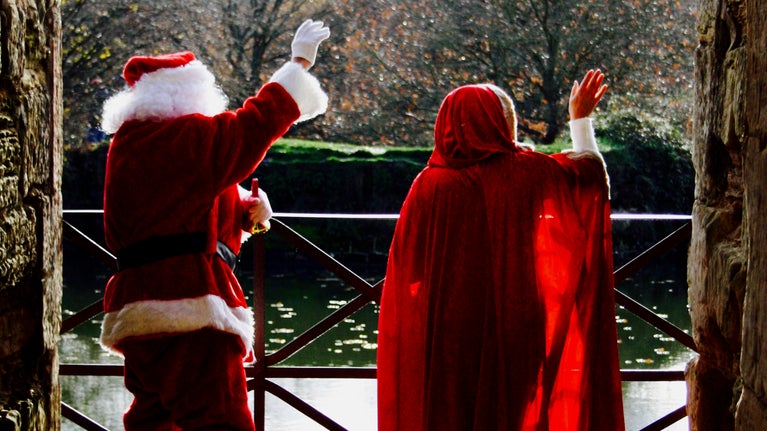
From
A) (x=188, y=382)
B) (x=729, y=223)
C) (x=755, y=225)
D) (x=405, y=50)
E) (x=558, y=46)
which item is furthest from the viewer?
(x=405, y=50)

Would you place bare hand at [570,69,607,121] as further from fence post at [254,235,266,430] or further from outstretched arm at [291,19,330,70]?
fence post at [254,235,266,430]

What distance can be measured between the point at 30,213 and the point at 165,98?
0.64 metres

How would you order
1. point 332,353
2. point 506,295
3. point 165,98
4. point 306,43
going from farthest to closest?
→ point 332,353 → point 506,295 → point 306,43 → point 165,98

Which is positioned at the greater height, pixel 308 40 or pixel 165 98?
pixel 308 40

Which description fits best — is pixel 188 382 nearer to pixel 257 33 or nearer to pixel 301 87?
pixel 301 87

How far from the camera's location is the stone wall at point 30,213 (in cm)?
235

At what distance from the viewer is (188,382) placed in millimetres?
2879

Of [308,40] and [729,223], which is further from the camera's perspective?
[308,40]

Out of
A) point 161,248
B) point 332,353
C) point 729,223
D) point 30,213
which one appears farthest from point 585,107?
point 332,353

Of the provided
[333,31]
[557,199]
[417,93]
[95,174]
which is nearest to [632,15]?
[417,93]

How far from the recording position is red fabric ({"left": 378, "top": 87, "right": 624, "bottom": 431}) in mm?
3207

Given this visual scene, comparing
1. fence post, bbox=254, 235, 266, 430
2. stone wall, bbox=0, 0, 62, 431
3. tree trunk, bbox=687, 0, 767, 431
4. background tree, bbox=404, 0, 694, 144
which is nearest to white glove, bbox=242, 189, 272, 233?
fence post, bbox=254, 235, 266, 430

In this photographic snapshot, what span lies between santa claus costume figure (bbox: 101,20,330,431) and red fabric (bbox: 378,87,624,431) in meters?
0.58

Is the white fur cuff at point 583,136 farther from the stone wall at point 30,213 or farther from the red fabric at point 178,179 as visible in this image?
the stone wall at point 30,213
